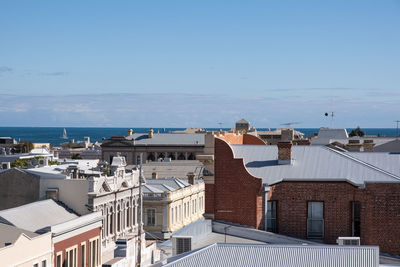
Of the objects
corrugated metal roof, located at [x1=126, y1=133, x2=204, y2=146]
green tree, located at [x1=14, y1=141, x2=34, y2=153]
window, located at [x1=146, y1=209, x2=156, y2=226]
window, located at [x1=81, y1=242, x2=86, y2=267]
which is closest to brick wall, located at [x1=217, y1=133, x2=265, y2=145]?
window, located at [x1=81, y1=242, x2=86, y2=267]

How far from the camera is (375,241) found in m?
42.5

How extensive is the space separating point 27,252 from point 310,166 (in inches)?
647

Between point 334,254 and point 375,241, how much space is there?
44.0ft

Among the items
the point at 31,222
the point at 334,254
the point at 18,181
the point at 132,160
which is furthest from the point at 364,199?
the point at 132,160

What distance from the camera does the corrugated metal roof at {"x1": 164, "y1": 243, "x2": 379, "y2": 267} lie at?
29.2m

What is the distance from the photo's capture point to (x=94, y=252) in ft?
151

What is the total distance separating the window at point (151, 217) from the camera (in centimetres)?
6804

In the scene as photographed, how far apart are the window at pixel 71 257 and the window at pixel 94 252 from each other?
8.38 feet

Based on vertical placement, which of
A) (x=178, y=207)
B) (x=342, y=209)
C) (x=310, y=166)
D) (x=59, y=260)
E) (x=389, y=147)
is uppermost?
(x=310, y=166)

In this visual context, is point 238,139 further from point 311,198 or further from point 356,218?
point 356,218

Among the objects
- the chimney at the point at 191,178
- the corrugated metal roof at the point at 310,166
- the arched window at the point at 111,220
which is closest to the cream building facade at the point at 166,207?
the chimney at the point at 191,178

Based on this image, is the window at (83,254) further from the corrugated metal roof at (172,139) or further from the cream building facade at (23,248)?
the corrugated metal roof at (172,139)

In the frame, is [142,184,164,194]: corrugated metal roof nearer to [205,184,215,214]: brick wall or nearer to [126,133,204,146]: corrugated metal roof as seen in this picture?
[205,184,215,214]: brick wall

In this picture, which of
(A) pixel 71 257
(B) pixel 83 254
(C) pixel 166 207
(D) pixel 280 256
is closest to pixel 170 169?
(C) pixel 166 207
